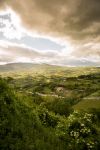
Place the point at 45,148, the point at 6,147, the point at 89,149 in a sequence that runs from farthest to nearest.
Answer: the point at 89,149
the point at 45,148
the point at 6,147

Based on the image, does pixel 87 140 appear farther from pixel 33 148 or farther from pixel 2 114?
pixel 2 114

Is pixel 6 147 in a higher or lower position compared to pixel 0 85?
lower

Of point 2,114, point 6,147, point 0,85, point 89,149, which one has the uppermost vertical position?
point 0,85

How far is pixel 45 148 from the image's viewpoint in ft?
50.8

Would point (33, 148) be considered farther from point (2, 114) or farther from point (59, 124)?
point (59, 124)

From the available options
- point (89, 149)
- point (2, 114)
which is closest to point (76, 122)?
point (89, 149)

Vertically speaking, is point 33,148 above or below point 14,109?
below

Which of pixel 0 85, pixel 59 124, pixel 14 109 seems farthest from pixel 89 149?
pixel 0 85

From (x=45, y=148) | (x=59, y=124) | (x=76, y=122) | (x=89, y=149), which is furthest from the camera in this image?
(x=59, y=124)

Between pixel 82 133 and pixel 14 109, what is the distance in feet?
15.0

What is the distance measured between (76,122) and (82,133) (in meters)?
1.04

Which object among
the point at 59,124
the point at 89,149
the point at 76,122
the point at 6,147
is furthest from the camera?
the point at 59,124

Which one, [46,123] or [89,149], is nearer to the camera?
[89,149]

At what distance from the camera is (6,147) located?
14.2 meters
